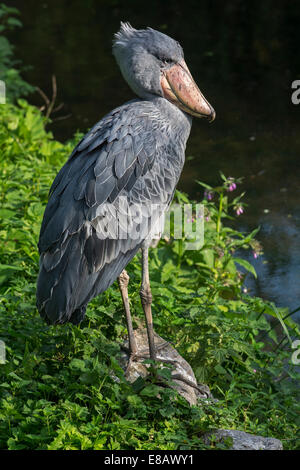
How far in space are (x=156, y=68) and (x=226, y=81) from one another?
4.76 meters

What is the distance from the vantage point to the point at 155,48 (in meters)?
3.74

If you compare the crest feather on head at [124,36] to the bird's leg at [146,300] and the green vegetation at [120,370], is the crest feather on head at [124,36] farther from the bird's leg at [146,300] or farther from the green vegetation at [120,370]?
the green vegetation at [120,370]

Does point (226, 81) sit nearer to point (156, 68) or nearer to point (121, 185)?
point (156, 68)

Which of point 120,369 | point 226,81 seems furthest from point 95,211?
point 226,81

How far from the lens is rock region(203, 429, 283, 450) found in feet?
9.98

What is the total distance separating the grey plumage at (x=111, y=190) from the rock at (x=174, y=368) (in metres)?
0.46

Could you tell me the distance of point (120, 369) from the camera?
10.9 ft

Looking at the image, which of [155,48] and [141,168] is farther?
[155,48]

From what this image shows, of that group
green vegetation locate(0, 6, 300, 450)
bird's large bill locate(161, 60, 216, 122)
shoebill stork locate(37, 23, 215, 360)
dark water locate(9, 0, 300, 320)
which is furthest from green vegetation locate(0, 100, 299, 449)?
bird's large bill locate(161, 60, 216, 122)

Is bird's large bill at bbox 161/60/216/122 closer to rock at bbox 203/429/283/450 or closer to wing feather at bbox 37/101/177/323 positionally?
wing feather at bbox 37/101/177/323

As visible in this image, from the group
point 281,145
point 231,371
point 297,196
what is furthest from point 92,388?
point 281,145

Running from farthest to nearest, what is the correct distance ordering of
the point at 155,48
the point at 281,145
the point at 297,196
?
the point at 281,145
the point at 297,196
the point at 155,48
